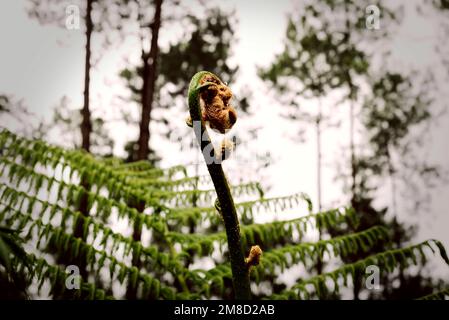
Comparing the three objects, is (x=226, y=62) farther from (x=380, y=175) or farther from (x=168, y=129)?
(x=380, y=175)

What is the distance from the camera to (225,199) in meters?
0.36

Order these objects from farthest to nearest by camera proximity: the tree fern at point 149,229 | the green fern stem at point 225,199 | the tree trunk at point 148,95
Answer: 1. the tree trunk at point 148,95
2. the tree fern at point 149,229
3. the green fern stem at point 225,199

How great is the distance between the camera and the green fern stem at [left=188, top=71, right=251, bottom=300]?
35 centimetres

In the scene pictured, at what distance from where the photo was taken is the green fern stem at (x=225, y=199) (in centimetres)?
35

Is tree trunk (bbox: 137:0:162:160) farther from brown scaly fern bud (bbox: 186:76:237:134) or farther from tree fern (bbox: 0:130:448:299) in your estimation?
brown scaly fern bud (bbox: 186:76:237:134)

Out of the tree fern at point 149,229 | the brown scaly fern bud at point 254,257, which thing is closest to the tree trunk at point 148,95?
the tree fern at point 149,229

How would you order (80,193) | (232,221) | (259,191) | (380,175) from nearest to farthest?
(232,221) → (80,193) → (259,191) → (380,175)

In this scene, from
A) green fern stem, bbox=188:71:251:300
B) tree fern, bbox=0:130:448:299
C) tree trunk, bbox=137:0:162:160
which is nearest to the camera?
green fern stem, bbox=188:71:251:300

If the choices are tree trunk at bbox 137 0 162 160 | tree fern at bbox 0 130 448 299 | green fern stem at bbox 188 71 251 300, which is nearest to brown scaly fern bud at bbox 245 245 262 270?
green fern stem at bbox 188 71 251 300

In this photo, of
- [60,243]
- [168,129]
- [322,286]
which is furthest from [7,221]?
[168,129]

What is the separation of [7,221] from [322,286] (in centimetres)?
126

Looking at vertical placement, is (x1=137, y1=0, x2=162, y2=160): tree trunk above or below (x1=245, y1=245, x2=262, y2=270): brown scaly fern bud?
above

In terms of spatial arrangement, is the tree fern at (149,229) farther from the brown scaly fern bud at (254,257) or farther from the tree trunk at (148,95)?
the tree trunk at (148,95)

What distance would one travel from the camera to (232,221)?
1.19 feet
